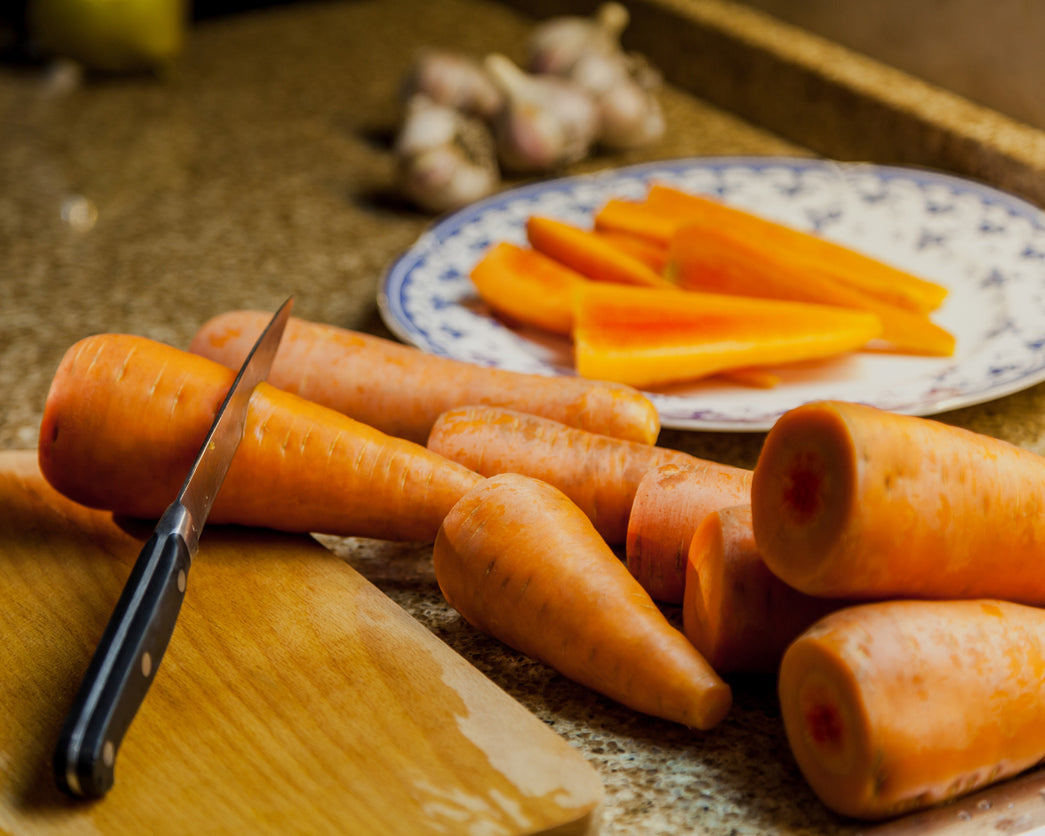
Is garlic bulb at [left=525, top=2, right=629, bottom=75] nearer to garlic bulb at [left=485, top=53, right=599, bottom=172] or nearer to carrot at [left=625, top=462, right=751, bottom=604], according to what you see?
garlic bulb at [left=485, top=53, right=599, bottom=172]

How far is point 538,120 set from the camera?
170 cm

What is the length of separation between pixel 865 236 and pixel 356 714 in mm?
1008

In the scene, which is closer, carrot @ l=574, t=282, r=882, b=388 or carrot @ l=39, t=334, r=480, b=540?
carrot @ l=39, t=334, r=480, b=540

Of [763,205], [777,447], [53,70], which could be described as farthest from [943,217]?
[53,70]

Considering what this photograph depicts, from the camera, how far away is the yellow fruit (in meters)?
2.11

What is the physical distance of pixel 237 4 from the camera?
263 cm

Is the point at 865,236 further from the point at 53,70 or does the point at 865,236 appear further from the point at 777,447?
the point at 53,70

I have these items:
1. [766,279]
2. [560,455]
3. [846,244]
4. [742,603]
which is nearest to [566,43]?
[846,244]

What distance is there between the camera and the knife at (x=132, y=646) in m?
0.60

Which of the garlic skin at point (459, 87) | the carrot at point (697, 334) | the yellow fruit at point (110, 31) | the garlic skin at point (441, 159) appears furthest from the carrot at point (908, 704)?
the yellow fruit at point (110, 31)

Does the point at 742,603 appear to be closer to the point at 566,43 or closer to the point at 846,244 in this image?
the point at 846,244

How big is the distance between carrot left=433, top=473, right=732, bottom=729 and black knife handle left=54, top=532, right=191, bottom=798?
202 mm

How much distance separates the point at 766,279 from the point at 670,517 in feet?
1.70

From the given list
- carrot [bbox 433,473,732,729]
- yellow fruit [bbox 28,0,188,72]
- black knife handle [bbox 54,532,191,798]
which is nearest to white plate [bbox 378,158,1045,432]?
carrot [bbox 433,473,732,729]
